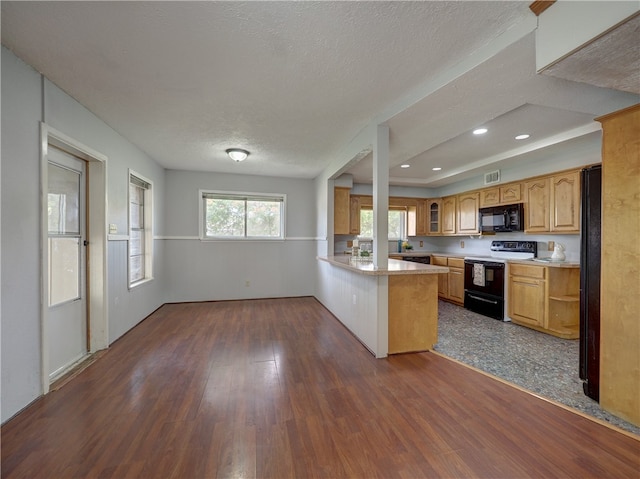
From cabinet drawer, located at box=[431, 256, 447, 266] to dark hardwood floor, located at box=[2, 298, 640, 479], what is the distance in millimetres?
2897

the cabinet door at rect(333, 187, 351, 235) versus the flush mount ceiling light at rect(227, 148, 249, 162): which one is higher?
the flush mount ceiling light at rect(227, 148, 249, 162)

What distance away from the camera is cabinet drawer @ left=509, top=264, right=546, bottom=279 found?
11.5 feet

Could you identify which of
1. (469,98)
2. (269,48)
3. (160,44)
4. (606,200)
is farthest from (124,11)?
(606,200)

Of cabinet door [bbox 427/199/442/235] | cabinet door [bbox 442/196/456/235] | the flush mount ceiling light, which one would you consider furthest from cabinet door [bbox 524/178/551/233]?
the flush mount ceiling light

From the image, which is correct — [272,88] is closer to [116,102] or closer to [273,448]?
[116,102]

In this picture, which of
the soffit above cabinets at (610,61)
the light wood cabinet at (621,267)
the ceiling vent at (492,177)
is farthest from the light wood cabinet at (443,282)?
the soffit above cabinets at (610,61)

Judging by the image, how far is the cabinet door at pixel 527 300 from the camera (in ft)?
11.4

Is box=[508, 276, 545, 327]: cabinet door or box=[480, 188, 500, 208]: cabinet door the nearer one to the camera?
box=[508, 276, 545, 327]: cabinet door

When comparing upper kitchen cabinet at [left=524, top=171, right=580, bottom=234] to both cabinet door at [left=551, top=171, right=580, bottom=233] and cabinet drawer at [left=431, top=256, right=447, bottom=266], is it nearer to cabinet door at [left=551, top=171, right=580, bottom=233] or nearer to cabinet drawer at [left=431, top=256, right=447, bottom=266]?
cabinet door at [left=551, top=171, right=580, bottom=233]

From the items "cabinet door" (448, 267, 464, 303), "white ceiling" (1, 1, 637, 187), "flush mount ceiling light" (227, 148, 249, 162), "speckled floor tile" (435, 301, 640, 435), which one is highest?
"white ceiling" (1, 1, 637, 187)

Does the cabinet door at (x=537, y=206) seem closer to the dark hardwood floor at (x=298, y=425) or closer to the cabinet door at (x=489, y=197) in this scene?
the cabinet door at (x=489, y=197)

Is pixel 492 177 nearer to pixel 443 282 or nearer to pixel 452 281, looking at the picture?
pixel 452 281

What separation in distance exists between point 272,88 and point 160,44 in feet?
2.64

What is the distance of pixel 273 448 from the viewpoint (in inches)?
60.3
